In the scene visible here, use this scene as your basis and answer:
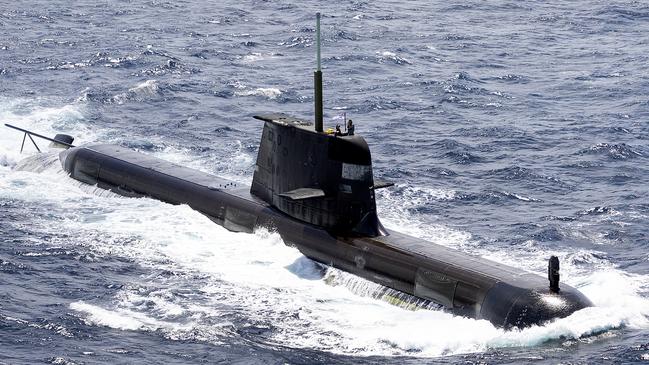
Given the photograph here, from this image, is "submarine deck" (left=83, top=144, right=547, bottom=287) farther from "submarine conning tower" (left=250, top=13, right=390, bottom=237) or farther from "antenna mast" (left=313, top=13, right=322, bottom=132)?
"antenna mast" (left=313, top=13, right=322, bottom=132)

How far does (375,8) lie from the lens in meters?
92.4

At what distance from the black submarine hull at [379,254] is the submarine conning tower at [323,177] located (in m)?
0.48

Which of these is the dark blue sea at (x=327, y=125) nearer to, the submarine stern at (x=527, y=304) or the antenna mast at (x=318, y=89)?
the submarine stern at (x=527, y=304)

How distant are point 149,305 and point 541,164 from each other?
22119 millimetres

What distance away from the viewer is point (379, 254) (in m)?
37.4

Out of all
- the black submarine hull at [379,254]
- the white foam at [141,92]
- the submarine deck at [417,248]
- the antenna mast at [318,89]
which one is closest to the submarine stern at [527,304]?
the black submarine hull at [379,254]

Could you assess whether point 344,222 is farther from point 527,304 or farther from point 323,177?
point 527,304

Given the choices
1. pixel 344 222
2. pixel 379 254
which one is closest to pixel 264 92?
pixel 344 222

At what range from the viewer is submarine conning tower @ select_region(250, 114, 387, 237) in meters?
38.3

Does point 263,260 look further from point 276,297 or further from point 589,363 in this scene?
point 589,363

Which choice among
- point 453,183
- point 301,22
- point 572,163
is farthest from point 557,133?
point 301,22

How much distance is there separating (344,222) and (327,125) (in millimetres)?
18712

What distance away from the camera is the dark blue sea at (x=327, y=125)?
107 feet

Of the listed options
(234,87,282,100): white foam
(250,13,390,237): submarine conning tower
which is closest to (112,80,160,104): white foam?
(234,87,282,100): white foam
